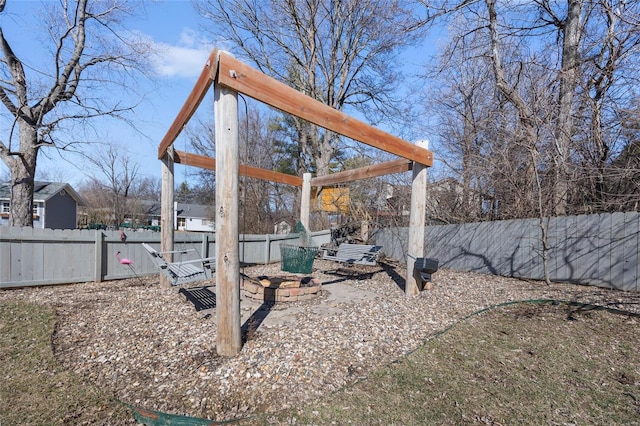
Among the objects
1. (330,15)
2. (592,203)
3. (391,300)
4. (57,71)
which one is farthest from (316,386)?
(330,15)

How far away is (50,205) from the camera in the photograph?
80.0ft

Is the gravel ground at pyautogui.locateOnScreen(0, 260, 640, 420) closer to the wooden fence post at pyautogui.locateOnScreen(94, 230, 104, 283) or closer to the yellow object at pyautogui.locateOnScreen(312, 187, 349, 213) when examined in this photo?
the wooden fence post at pyautogui.locateOnScreen(94, 230, 104, 283)

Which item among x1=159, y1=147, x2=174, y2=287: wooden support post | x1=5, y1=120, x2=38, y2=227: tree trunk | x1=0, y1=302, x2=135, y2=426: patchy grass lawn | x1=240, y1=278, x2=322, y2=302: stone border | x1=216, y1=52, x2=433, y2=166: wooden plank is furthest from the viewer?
x1=5, y1=120, x2=38, y2=227: tree trunk

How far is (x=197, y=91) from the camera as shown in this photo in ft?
11.8

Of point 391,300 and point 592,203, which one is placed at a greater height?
point 592,203

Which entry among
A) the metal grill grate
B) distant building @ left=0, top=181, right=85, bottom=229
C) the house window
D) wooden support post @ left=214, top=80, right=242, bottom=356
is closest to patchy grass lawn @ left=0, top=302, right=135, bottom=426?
A: wooden support post @ left=214, top=80, right=242, bottom=356

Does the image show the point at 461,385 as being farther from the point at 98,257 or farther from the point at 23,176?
the point at 23,176

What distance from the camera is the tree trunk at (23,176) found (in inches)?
314

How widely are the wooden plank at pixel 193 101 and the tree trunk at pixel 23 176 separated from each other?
5.20m

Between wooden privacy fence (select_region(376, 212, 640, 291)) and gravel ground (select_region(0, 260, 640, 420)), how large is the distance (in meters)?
0.41

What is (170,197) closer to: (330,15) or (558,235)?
(558,235)

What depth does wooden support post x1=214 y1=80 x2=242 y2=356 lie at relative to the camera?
2910 mm

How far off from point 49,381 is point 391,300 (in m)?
4.09

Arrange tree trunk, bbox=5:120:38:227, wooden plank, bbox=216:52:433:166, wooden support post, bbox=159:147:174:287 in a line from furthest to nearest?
1. tree trunk, bbox=5:120:38:227
2. wooden support post, bbox=159:147:174:287
3. wooden plank, bbox=216:52:433:166
